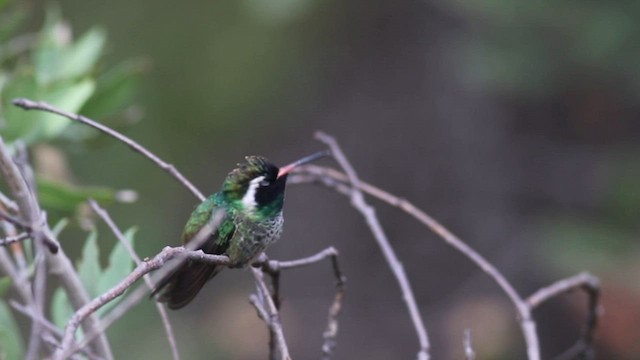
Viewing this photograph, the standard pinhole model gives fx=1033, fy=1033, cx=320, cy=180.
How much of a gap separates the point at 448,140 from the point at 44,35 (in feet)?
9.26

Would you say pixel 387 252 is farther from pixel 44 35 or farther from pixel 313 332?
pixel 313 332

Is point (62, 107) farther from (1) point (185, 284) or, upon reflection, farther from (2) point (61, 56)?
(1) point (185, 284)

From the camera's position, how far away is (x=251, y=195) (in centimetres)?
152

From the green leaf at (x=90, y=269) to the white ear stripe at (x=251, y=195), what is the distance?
0.23 m

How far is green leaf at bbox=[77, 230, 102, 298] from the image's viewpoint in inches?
61.3

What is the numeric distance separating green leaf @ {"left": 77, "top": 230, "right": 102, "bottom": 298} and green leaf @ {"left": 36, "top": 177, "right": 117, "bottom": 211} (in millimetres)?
214

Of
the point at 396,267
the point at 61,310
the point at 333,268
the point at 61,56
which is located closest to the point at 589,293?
the point at 396,267

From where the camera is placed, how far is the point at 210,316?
14.8 feet

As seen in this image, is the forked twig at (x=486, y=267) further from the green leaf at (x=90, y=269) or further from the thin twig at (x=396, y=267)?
the green leaf at (x=90, y=269)

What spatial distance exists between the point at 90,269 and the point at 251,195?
28 cm

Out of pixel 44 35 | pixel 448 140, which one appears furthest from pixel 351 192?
pixel 448 140

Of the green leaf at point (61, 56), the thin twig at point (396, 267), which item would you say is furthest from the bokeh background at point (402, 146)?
the thin twig at point (396, 267)

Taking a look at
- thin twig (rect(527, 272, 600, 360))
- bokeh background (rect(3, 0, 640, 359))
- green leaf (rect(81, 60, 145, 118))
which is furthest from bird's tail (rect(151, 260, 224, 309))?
bokeh background (rect(3, 0, 640, 359))

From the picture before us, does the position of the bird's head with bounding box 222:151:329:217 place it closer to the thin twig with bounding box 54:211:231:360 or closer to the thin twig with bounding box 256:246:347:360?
the thin twig with bounding box 256:246:347:360
